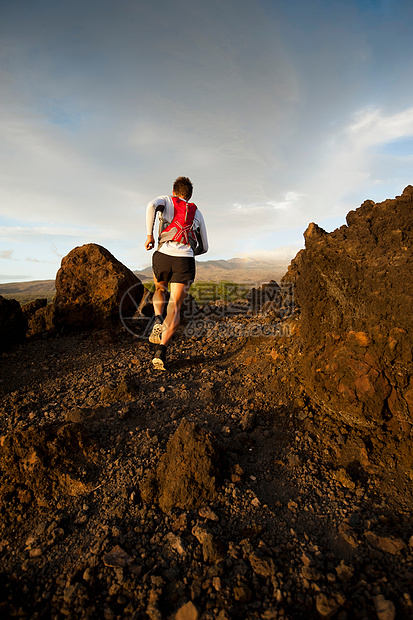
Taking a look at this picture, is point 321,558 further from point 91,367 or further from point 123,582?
point 91,367

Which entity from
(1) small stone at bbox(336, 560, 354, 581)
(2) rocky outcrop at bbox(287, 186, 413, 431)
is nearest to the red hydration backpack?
(2) rocky outcrop at bbox(287, 186, 413, 431)

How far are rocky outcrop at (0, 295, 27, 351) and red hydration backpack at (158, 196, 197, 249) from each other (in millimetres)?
2755

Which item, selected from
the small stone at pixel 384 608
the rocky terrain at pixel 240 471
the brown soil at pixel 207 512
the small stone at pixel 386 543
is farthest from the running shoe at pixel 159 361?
the small stone at pixel 384 608

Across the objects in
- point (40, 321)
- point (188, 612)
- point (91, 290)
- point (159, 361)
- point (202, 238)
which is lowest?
point (188, 612)

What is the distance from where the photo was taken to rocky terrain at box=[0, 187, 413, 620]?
1793 mm

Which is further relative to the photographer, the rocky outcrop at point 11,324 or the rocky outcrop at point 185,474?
the rocky outcrop at point 11,324

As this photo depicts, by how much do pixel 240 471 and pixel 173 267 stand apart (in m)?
2.99

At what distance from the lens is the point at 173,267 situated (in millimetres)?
4793

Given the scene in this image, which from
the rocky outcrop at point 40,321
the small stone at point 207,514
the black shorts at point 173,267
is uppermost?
the black shorts at point 173,267

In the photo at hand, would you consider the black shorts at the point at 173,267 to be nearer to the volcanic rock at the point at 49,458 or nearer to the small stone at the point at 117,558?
the volcanic rock at the point at 49,458

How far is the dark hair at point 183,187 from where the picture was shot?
15.6 feet

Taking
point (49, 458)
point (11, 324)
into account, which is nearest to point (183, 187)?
point (11, 324)

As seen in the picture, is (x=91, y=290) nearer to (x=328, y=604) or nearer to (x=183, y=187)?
(x=183, y=187)

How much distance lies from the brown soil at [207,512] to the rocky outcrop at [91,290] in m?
2.06
